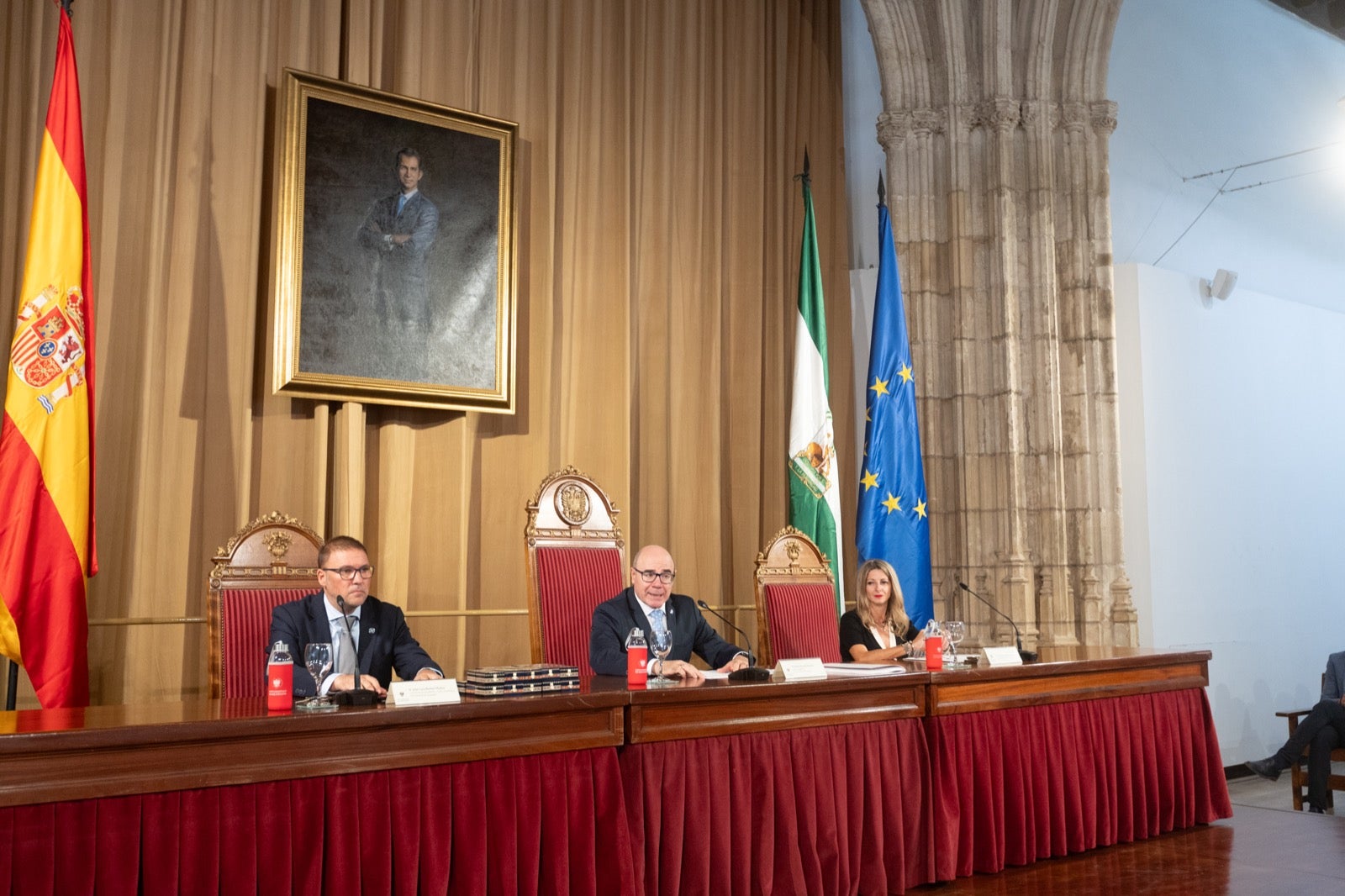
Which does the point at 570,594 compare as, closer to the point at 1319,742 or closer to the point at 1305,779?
the point at 1319,742

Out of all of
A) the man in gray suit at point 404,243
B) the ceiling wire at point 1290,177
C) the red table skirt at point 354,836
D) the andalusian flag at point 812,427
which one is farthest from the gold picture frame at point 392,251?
the ceiling wire at point 1290,177

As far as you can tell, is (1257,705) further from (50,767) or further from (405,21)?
(50,767)

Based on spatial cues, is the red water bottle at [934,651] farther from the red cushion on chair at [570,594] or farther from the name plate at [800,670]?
the red cushion on chair at [570,594]

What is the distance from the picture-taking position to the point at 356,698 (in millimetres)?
2641

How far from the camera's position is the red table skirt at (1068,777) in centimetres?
363

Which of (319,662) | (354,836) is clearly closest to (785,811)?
(354,836)

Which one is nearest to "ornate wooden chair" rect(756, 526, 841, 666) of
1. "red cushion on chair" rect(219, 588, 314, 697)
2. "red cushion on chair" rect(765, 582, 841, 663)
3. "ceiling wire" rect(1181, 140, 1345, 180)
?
"red cushion on chair" rect(765, 582, 841, 663)

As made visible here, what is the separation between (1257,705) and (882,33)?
4687mm

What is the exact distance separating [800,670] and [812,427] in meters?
2.78

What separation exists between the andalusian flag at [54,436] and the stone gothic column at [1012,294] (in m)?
4.39

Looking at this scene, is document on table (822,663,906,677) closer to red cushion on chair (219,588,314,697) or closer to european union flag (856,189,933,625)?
red cushion on chair (219,588,314,697)

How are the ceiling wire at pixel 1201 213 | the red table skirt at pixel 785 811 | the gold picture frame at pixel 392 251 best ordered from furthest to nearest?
the ceiling wire at pixel 1201 213
the gold picture frame at pixel 392 251
the red table skirt at pixel 785 811

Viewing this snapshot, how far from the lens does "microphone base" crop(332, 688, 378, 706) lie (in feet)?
8.65

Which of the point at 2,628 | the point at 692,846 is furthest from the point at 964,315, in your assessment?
the point at 2,628
